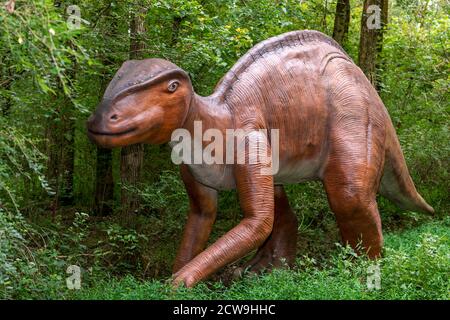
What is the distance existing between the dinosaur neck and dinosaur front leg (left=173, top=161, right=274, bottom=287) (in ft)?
1.19

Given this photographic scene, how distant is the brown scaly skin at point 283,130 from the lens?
196 inches

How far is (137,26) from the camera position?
7156mm

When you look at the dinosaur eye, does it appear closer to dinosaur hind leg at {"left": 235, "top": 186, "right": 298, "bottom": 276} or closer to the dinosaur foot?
dinosaur hind leg at {"left": 235, "top": 186, "right": 298, "bottom": 276}

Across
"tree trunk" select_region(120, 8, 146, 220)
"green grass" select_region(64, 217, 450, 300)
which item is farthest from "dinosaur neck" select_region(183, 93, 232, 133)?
"tree trunk" select_region(120, 8, 146, 220)

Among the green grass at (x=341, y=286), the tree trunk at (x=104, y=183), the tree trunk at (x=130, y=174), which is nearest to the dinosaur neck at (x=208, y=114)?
the green grass at (x=341, y=286)

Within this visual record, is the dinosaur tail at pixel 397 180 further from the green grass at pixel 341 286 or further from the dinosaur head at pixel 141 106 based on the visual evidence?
the dinosaur head at pixel 141 106

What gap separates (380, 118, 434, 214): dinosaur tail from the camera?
633 cm

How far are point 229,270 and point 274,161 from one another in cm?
196

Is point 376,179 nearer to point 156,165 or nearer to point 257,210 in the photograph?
point 257,210

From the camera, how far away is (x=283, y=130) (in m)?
5.55

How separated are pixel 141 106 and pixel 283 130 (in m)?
1.37

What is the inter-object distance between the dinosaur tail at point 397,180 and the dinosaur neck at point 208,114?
5.57 ft
